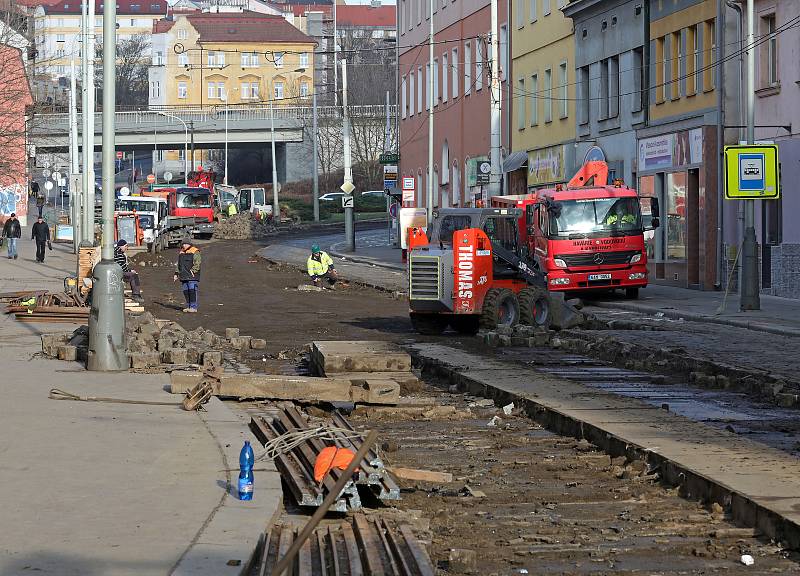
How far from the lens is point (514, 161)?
54.5 metres

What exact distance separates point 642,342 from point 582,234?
1228 centimetres

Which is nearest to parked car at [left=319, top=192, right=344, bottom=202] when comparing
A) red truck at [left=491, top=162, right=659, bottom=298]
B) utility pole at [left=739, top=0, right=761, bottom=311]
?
red truck at [left=491, top=162, right=659, bottom=298]

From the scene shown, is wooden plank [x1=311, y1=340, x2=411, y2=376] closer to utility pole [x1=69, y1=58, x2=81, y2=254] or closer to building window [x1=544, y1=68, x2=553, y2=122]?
building window [x1=544, y1=68, x2=553, y2=122]

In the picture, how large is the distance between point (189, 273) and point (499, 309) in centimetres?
913

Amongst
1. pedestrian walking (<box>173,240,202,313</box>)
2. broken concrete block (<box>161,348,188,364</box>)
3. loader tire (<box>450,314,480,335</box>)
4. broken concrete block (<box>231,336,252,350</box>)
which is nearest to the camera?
broken concrete block (<box>161,348,188,364</box>)

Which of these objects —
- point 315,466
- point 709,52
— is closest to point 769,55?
point 709,52

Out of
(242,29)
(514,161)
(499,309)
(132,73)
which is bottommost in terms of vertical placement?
(499,309)

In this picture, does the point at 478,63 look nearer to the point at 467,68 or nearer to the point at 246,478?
the point at 467,68


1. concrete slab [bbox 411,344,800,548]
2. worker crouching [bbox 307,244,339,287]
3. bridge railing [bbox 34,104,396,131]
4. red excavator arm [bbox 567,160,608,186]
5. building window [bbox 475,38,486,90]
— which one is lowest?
concrete slab [bbox 411,344,800,548]

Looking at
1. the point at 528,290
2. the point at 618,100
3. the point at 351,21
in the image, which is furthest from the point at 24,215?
the point at 351,21

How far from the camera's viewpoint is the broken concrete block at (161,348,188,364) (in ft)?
59.1

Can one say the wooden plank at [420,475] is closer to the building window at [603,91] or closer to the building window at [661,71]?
the building window at [661,71]

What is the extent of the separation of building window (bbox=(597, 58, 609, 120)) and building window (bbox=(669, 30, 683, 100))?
17.9 feet

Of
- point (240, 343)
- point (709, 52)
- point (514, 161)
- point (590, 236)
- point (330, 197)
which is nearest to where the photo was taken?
point (240, 343)
